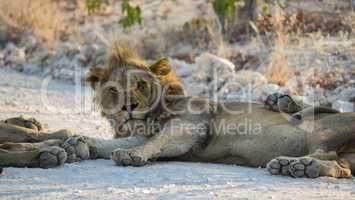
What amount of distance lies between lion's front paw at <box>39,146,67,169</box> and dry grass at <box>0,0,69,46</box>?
9199 millimetres

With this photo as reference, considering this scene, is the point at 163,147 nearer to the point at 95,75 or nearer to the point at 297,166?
the point at 95,75

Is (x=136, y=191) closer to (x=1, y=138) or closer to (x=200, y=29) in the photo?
(x=1, y=138)

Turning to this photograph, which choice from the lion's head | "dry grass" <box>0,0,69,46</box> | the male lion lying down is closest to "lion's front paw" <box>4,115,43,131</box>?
the male lion lying down

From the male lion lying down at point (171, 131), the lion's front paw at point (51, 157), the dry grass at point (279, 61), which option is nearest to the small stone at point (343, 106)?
the dry grass at point (279, 61)

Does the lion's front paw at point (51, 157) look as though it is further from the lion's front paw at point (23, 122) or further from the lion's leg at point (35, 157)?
the lion's front paw at point (23, 122)

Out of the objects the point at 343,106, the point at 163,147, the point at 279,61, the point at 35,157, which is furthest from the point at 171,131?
the point at 279,61

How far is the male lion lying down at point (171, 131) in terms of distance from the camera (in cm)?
584

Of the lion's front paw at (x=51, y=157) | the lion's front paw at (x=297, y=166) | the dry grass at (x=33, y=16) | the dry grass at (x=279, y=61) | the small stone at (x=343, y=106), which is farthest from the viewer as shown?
the dry grass at (x=33, y=16)

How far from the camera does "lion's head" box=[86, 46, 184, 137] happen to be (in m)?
6.26

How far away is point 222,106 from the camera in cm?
680

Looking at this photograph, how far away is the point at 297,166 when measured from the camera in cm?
535

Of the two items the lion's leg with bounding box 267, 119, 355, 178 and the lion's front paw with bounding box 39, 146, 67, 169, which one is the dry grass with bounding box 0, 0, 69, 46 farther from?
the lion's leg with bounding box 267, 119, 355, 178

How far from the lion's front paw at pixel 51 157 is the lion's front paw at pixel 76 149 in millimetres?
221

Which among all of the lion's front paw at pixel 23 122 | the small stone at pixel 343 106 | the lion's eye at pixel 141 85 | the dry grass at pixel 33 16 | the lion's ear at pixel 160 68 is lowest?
the lion's front paw at pixel 23 122
